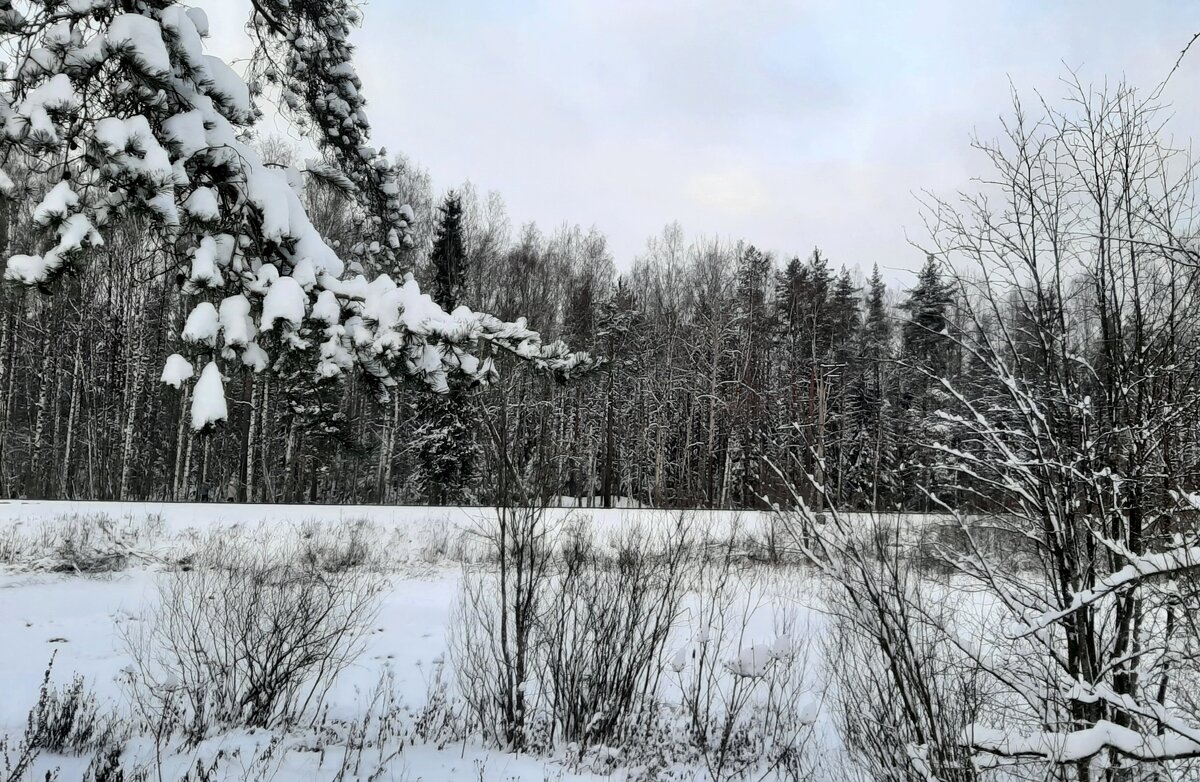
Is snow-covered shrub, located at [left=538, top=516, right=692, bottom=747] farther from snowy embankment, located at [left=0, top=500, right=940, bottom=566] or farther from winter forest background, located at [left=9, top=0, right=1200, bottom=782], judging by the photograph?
snowy embankment, located at [left=0, top=500, right=940, bottom=566]

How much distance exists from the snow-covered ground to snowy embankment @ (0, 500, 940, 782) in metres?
0.03

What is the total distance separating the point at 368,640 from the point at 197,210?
6.77m

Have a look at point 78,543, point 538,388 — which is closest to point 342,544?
point 78,543

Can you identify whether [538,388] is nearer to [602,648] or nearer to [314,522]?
[314,522]

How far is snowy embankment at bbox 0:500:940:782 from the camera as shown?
4672 millimetres

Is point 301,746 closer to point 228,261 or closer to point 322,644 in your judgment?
point 322,644

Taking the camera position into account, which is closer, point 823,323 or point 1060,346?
point 1060,346

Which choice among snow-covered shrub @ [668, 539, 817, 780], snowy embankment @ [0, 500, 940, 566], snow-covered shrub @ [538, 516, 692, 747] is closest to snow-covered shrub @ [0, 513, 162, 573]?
snowy embankment @ [0, 500, 940, 566]

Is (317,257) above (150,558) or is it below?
above

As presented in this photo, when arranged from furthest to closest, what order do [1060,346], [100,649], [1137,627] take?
[100,649]
[1060,346]
[1137,627]

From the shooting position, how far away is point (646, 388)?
31.3 m

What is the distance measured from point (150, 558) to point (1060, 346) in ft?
41.3

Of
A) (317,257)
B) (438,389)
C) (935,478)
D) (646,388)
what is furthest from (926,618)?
(646,388)

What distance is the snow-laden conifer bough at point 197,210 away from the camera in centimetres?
236
